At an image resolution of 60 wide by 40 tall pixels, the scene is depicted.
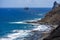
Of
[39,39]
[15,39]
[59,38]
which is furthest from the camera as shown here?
[15,39]

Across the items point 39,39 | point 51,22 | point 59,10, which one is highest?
point 59,10

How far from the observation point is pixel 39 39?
1518 inches

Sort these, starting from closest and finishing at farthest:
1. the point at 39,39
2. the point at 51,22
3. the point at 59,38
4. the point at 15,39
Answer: the point at 59,38
the point at 39,39
the point at 15,39
the point at 51,22

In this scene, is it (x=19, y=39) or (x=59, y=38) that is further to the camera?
(x=19, y=39)

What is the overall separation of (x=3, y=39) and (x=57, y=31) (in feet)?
66.3

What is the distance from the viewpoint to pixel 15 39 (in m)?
41.2

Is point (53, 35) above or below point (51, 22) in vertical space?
below

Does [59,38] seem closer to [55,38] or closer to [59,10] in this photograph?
[55,38]

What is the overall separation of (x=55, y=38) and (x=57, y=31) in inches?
36.6

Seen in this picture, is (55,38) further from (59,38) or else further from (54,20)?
(54,20)

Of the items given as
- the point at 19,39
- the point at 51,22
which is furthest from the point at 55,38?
the point at 51,22

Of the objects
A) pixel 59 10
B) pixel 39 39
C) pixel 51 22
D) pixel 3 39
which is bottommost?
pixel 39 39

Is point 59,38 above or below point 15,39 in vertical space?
below

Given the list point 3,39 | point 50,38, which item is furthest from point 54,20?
point 50,38
